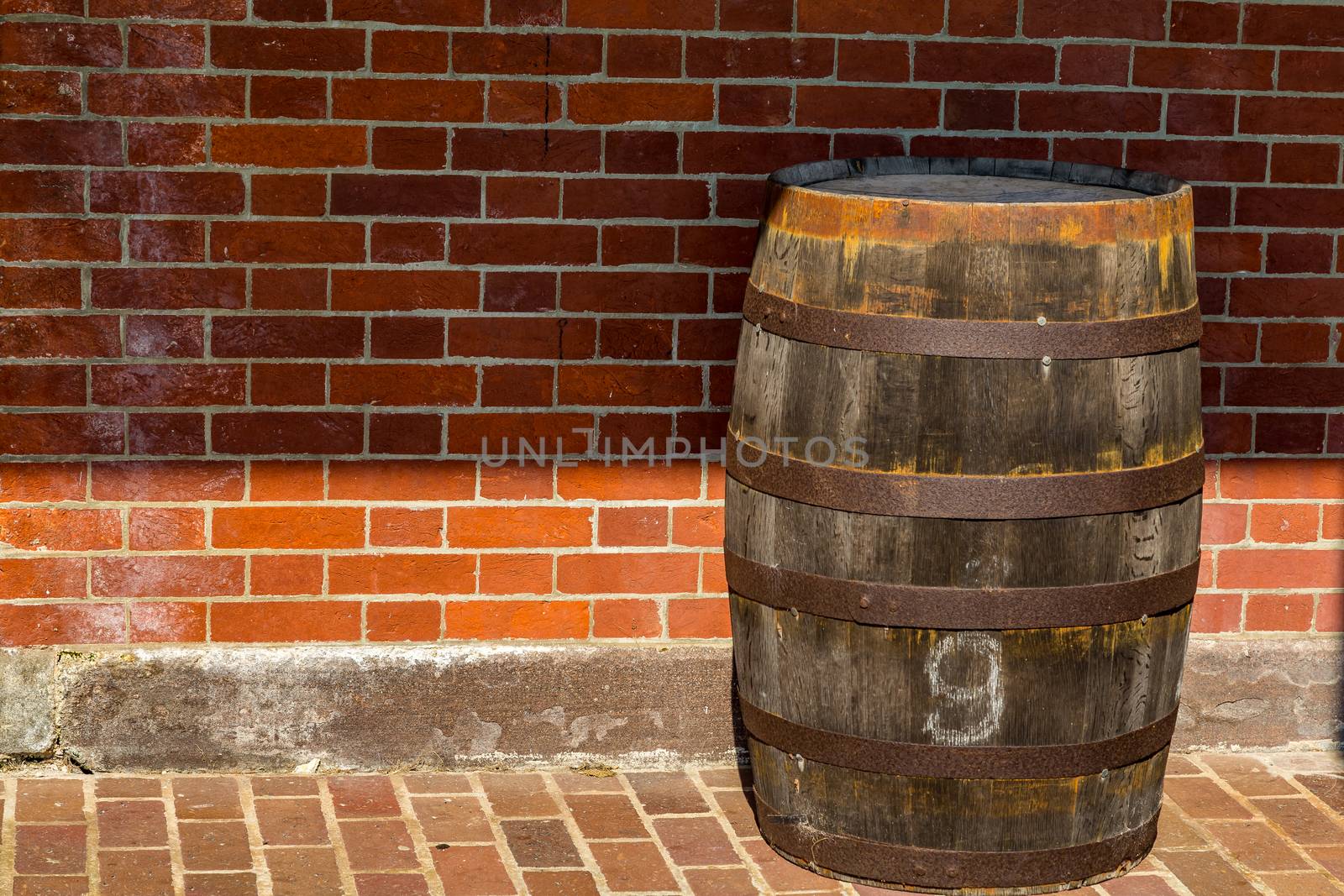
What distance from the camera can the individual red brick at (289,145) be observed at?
145 inches

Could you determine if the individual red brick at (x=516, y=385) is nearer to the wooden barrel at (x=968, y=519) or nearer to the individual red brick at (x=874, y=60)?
the wooden barrel at (x=968, y=519)

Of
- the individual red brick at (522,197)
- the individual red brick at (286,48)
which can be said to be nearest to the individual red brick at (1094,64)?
the individual red brick at (522,197)

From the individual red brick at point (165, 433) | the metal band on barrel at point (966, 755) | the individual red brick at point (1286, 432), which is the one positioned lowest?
the metal band on barrel at point (966, 755)

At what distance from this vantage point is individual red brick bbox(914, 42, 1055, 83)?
12.5 ft

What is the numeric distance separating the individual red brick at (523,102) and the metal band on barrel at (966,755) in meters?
1.34

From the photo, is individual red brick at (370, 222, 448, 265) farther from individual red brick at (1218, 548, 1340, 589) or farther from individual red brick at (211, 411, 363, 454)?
individual red brick at (1218, 548, 1340, 589)

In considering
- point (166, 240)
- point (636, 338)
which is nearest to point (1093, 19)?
point (636, 338)

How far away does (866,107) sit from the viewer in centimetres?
382

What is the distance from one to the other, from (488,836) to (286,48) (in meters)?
1.65

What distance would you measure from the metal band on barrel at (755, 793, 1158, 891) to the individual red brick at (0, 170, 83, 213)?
6.27 ft

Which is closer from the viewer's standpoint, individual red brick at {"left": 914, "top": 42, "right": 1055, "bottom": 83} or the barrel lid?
the barrel lid

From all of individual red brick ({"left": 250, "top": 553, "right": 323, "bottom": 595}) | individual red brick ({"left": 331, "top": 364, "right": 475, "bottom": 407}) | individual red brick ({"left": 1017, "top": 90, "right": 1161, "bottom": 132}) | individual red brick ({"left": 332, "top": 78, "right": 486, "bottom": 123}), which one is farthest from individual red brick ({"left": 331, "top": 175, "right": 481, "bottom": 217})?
individual red brick ({"left": 1017, "top": 90, "right": 1161, "bottom": 132})

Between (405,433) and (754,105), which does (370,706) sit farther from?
(754,105)

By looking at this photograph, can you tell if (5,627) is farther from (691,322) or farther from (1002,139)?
(1002,139)
